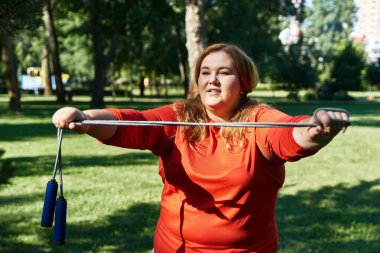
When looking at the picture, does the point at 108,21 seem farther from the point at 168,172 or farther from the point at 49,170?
the point at 168,172

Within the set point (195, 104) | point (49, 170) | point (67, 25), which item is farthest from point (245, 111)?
point (67, 25)

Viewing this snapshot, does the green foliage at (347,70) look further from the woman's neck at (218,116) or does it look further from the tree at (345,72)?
the woman's neck at (218,116)

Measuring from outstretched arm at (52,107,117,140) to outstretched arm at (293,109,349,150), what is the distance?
3.13ft

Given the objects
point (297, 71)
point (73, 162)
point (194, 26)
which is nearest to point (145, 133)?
point (73, 162)

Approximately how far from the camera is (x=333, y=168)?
37.1ft

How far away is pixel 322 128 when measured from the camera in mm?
2105

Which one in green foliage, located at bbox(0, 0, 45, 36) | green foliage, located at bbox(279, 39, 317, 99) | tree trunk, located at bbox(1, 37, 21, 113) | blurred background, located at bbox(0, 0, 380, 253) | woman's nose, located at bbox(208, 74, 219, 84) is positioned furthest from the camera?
green foliage, located at bbox(279, 39, 317, 99)

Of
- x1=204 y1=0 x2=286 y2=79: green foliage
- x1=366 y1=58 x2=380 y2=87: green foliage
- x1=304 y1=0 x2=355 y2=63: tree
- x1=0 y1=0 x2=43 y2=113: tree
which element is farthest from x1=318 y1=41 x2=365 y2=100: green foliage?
x1=304 y1=0 x2=355 y2=63: tree

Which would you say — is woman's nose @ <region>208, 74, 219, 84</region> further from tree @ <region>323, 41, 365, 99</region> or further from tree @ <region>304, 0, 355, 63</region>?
tree @ <region>304, 0, 355, 63</region>

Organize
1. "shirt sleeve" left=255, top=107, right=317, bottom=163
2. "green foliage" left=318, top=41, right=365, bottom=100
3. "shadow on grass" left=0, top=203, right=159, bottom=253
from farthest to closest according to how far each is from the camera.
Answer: "green foliage" left=318, top=41, right=365, bottom=100, "shadow on grass" left=0, top=203, right=159, bottom=253, "shirt sleeve" left=255, top=107, right=317, bottom=163

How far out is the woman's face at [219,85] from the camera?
8.86ft

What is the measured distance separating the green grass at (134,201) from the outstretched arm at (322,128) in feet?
12.8

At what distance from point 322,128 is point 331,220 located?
532 cm

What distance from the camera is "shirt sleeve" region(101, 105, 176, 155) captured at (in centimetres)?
262
